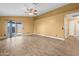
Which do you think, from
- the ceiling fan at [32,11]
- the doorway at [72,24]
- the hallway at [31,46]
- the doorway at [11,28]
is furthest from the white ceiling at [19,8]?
the hallway at [31,46]

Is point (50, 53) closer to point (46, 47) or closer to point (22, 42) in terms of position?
point (46, 47)

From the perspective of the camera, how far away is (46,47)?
294 cm

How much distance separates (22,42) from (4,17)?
728 millimetres

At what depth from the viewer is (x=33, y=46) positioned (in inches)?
116

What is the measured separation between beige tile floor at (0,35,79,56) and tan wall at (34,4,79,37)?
0.56 feet

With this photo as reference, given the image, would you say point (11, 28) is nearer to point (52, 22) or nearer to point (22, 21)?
point (22, 21)

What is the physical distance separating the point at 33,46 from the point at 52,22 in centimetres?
74

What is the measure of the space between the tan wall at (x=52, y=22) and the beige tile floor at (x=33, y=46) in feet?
0.56

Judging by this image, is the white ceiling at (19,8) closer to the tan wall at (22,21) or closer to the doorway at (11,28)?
the tan wall at (22,21)

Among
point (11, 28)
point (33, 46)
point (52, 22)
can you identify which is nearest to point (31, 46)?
point (33, 46)

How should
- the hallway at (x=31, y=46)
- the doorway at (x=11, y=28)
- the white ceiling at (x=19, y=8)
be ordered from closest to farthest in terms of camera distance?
the white ceiling at (x=19, y=8)
the hallway at (x=31, y=46)
the doorway at (x=11, y=28)

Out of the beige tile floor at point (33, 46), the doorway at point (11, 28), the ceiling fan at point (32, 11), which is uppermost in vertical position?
the ceiling fan at point (32, 11)

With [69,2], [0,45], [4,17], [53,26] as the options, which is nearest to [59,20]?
[53,26]

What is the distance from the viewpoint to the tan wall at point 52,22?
9.87 feet
